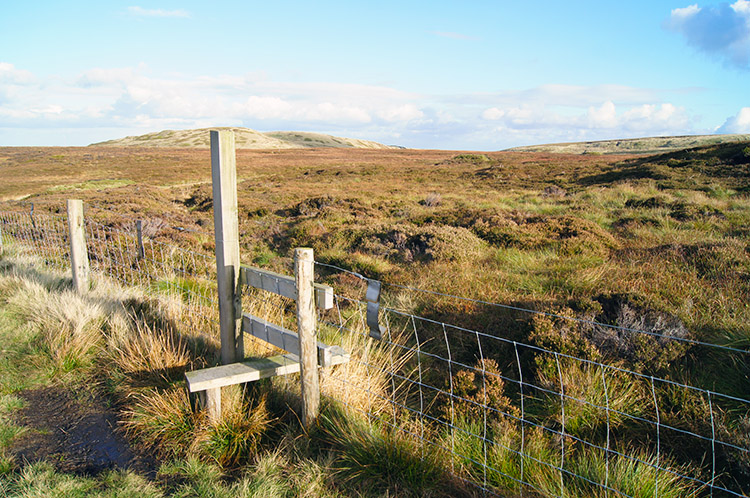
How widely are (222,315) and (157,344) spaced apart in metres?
0.84

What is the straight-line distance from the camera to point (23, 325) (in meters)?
5.38

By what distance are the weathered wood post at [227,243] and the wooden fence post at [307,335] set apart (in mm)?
632

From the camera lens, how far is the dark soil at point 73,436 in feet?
10.5

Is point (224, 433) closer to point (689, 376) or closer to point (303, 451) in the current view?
point (303, 451)

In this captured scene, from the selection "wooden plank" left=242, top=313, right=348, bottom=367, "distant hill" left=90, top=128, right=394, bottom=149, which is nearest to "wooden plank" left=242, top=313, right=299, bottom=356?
"wooden plank" left=242, top=313, right=348, bottom=367

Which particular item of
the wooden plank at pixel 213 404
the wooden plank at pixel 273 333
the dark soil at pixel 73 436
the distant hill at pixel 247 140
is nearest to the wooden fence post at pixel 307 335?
the wooden plank at pixel 273 333

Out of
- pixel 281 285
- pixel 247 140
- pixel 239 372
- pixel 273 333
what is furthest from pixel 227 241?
pixel 247 140

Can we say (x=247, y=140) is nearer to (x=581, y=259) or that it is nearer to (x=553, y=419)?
(x=581, y=259)

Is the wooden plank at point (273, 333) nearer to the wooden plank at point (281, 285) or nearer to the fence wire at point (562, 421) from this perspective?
the wooden plank at point (281, 285)

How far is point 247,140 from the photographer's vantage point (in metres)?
107

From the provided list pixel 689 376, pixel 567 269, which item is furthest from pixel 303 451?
pixel 567 269

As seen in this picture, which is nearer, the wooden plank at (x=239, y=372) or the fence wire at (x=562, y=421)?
the fence wire at (x=562, y=421)

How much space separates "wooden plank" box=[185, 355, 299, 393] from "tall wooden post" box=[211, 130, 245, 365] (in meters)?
0.27

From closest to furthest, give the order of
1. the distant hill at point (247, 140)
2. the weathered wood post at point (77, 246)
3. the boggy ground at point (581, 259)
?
the boggy ground at point (581, 259) → the weathered wood post at point (77, 246) → the distant hill at point (247, 140)
